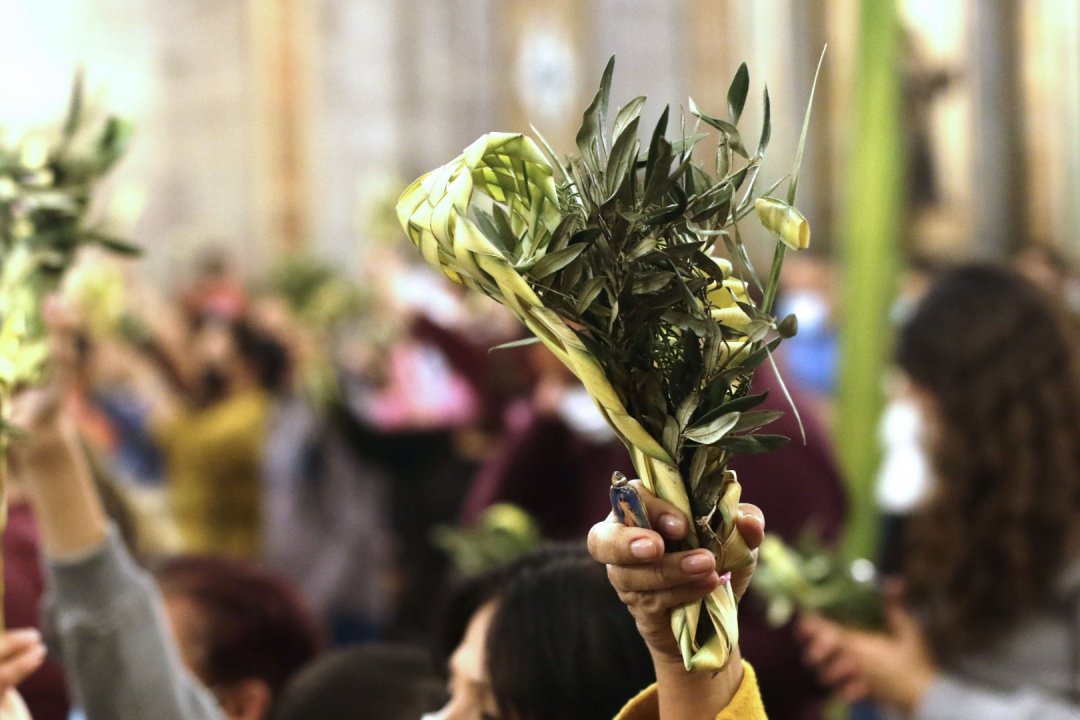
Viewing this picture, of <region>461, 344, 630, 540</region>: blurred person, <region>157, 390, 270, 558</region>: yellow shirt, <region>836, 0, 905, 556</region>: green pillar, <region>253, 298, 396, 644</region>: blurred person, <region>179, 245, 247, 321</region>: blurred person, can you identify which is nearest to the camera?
<region>836, 0, 905, 556</region>: green pillar

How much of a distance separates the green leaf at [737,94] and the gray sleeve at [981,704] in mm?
1561

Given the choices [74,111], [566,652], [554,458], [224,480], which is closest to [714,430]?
[566,652]

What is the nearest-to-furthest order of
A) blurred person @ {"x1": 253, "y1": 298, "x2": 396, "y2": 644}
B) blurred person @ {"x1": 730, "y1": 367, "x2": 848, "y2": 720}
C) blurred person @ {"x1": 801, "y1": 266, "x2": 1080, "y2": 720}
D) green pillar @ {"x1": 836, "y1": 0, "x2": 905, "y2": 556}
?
blurred person @ {"x1": 801, "y1": 266, "x2": 1080, "y2": 720}, green pillar @ {"x1": 836, "y1": 0, "x2": 905, "y2": 556}, blurred person @ {"x1": 730, "y1": 367, "x2": 848, "y2": 720}, blurred person @ {"x1": 253, "y1": 298, "x2": 396, "y2": 644}

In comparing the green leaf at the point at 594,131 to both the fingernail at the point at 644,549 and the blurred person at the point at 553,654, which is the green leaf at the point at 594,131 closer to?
the fingernail at the point at 644,549

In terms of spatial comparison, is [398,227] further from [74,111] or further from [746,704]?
[746,704]

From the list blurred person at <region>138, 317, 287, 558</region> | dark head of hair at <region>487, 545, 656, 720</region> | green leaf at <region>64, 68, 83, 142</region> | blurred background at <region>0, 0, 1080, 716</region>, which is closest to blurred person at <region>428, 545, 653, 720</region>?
dark head of hair at <region>487, 545, 656, 720</region>

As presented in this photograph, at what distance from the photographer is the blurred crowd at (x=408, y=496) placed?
1969 mm

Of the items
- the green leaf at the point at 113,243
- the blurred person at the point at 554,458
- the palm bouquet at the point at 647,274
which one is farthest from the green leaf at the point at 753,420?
the blurred person at the point at 554,458

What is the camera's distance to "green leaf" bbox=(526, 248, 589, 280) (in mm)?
1129

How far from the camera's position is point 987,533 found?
263 cm

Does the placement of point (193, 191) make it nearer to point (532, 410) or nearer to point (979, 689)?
point (532, 410)

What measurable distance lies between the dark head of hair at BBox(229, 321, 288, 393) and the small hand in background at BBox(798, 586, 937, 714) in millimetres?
3624

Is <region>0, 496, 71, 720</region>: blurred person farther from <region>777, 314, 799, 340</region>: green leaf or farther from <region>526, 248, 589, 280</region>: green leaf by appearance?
<region>777, 314, 799, 340</region>: green leaf

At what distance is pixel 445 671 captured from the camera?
199 centimetres
